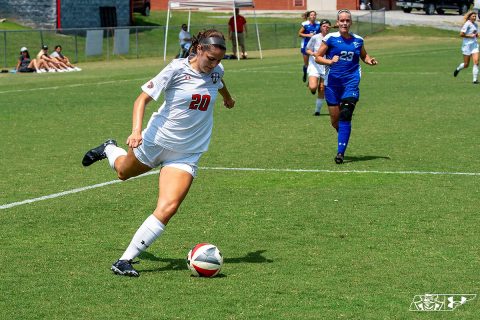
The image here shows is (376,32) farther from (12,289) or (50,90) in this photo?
(12,289)

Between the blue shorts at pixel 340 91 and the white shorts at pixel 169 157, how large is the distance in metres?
7.28

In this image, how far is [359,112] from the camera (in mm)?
23281

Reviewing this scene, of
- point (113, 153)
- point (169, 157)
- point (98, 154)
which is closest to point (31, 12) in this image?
point (98, 154)

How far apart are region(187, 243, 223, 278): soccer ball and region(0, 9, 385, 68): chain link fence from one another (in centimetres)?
3393

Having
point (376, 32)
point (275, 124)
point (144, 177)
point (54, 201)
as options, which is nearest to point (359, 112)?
point (275, 124)

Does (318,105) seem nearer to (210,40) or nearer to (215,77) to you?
(215,77)

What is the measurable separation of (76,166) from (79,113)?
318 inches

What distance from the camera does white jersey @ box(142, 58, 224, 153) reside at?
9031 mm

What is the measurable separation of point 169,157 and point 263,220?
2228mm

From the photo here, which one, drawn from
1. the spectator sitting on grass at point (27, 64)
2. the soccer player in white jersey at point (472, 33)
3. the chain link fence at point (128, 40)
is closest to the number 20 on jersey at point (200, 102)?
the soccer player in white jersey at point (472, 33)

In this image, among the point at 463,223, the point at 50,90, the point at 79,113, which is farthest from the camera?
the point at 50,90

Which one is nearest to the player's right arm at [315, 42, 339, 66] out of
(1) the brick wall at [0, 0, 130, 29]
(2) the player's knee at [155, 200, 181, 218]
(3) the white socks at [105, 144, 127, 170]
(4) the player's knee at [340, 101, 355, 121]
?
(4) the player's knee at [340, 101, 355, 121]

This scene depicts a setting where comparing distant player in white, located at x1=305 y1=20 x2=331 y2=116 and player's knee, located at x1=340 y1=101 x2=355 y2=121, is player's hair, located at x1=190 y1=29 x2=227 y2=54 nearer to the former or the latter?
player's knee, located at x1=340 y1=101 x2=355 y2=121

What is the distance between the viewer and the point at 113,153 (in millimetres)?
10430
